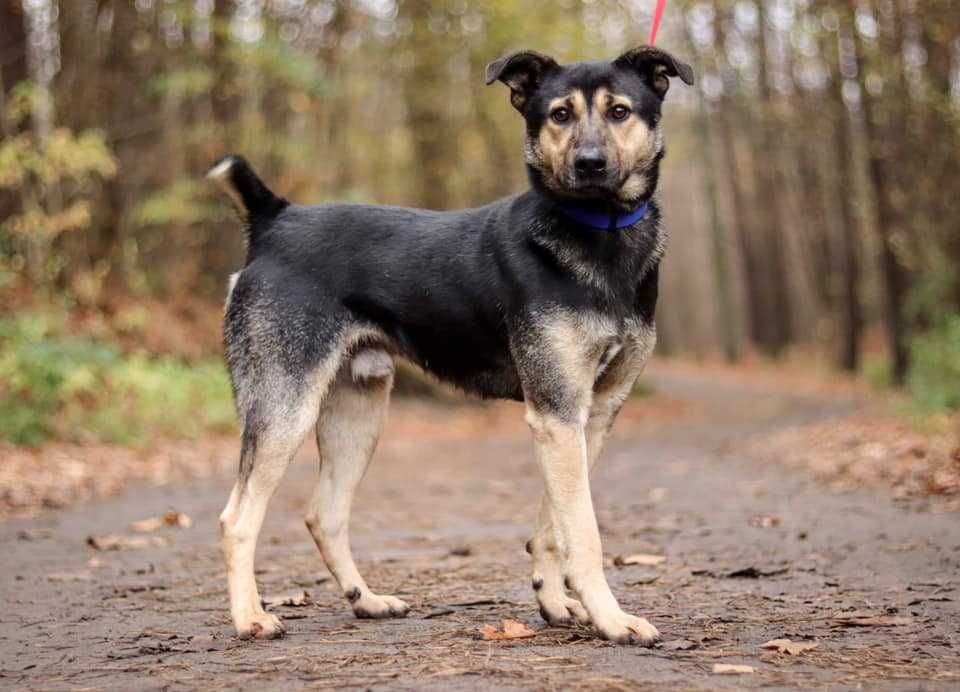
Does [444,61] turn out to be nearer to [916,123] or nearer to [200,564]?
[916,123]

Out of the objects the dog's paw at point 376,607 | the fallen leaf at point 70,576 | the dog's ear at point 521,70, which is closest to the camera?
the dog's ear at point 521,70

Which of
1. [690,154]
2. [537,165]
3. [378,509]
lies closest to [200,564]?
[378,509]

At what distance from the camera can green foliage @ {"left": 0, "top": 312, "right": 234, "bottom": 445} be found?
11.9 metres

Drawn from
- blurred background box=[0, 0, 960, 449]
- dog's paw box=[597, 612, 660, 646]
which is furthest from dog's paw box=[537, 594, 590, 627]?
blurred background box=[0, 0, 960, 449]

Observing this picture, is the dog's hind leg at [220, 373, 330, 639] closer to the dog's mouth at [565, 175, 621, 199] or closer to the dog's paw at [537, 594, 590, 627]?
the dog's paw at [537, 594, 590, 627]

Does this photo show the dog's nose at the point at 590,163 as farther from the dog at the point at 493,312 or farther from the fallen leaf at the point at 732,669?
the fallen leaf at the point at 732,669

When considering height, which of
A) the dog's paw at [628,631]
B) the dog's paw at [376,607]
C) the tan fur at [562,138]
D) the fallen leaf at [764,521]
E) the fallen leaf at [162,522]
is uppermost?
the tan fur at [562,138]

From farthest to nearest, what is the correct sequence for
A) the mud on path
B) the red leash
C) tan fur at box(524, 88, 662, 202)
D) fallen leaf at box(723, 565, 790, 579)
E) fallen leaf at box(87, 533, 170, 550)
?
fallen leaf at box(87, 533, 170, 550)
fallen leaf at box(723, 565, 790, 579)
the red leash
tan fur at box(524, 88, 662, 202)
the mud on path

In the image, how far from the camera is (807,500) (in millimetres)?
8555

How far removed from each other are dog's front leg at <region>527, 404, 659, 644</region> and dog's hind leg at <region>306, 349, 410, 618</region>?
3.40ft

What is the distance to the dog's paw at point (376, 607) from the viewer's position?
5027 mm

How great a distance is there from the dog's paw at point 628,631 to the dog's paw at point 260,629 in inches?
52.9

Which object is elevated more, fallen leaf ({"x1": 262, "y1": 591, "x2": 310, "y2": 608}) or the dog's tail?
the dog's tail

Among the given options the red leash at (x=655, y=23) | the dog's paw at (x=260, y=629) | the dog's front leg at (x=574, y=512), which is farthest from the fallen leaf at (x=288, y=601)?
the red leash at (x=655, y=23)
